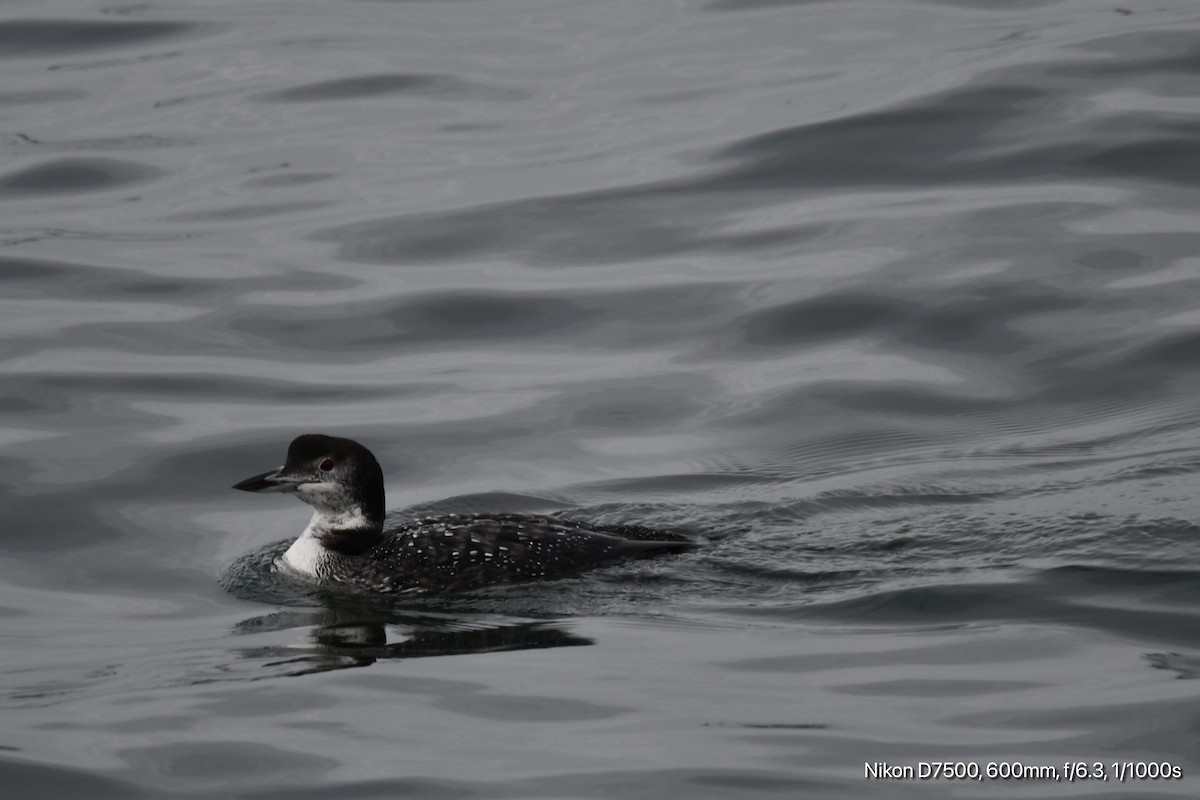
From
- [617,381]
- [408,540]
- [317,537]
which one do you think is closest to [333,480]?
[317,537]

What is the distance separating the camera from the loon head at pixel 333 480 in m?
9.07

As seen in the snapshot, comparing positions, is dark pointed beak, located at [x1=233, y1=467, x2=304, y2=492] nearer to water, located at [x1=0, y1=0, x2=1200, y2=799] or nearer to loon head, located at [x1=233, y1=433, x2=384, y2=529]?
loon head, located at [x1=233, y1=433, x2=384, y2=529]

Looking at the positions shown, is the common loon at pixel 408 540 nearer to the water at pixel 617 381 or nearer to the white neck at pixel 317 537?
the white neck at pixel 317 537

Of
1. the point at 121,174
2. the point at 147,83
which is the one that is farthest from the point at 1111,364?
the point at 147,83

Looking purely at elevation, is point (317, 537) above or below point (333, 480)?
below

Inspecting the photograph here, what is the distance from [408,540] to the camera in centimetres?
909

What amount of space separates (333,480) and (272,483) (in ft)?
1.07

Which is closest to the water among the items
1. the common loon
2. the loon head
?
the common loon

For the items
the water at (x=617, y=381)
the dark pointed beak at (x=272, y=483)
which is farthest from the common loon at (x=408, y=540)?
the water at (x=617, y=381)

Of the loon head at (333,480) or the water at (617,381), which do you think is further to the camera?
the loon head at (333,480)

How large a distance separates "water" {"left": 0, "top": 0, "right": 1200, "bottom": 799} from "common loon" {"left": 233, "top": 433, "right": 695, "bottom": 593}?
0.20 metres

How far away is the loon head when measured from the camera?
9070 mm

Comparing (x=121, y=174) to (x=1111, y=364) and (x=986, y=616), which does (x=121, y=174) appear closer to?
(x=1111, y=364)

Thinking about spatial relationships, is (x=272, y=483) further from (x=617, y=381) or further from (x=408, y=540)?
(x=617, y=381)
